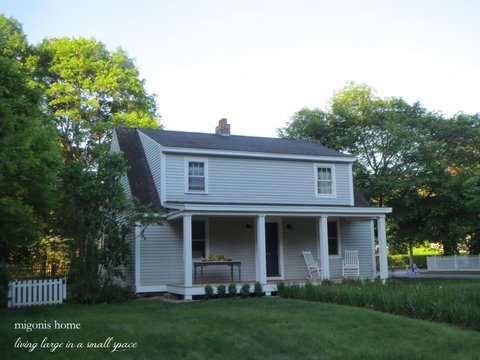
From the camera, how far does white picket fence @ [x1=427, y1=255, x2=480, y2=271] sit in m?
30.1

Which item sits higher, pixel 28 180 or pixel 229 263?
pixel 28 180

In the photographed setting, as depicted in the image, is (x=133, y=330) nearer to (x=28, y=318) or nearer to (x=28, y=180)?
(x=28, y=318)

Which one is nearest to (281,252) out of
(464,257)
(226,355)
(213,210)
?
(213,210)

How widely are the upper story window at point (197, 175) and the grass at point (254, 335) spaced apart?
22.6ft

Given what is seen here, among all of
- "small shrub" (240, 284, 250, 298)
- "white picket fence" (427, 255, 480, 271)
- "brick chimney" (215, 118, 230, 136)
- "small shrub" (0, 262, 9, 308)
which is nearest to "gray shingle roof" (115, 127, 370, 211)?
"brick chimney" (215, 118, 230, 136)

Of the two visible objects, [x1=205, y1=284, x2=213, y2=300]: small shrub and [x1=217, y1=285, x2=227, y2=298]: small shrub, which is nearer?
[x1=205, y1=284, x2=213, y2=300]: small shrub

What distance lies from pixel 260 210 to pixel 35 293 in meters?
7.05

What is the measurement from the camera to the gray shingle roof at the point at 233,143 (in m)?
18.7

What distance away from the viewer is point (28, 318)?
1094 cm

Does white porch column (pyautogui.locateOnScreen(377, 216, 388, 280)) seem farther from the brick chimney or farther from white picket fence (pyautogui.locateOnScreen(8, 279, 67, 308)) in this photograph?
white picket fence (pyautogui.locateOnScreen(8, 279, 67, 308))

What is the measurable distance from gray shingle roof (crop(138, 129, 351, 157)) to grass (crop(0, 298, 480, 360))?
8.12 meters

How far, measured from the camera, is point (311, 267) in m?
18.6

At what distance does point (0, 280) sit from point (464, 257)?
25862mm

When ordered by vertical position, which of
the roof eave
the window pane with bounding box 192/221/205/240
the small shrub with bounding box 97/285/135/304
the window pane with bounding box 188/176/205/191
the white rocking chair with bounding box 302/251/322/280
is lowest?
the small shrub with bounding box 97/285/135/304
